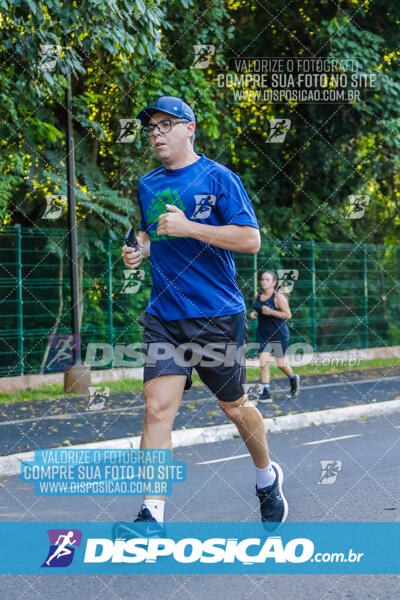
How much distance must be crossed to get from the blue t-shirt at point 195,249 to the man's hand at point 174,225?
146 millimetres

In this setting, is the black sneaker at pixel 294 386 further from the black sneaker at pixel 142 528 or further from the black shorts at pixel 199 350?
the black sneaker at pixel 142 528

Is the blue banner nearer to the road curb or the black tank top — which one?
the road curb

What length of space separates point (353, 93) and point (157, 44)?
7.35 m

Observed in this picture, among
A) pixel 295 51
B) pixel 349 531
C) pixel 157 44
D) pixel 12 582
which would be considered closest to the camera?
pixel 12 582

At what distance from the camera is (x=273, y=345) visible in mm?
12594

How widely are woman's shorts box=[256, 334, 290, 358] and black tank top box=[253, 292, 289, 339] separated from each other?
0.05 meters

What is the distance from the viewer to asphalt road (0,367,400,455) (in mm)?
9188

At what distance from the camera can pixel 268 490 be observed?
4.90 metres

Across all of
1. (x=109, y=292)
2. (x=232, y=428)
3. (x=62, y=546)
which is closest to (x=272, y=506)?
(x=62, y=546)

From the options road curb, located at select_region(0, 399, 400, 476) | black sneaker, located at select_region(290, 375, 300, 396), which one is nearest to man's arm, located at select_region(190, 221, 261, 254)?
road curb, located at select_region(0, 399, 400, 476)

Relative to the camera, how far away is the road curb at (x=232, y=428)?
7.93 metres

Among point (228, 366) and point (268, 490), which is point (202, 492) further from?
point (228, 366)

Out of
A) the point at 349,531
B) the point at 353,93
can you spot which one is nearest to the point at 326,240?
the point at 353,93

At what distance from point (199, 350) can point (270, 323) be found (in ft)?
27.5
